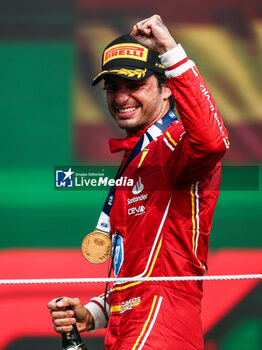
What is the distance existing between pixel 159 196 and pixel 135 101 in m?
0.31

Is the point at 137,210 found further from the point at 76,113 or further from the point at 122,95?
the point at 76,113

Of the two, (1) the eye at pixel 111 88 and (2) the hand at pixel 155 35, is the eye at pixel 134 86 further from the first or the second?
(2) the hand at pixel 155 35

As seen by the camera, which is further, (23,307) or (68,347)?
(23,307)

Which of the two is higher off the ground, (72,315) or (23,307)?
(72,315)

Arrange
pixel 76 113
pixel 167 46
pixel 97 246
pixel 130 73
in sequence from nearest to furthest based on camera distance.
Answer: pixel 167 46 < pixel 130 73 < pixel 97 246 < pixel 76 113

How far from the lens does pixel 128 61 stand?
1.70 metres

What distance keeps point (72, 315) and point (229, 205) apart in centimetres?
66

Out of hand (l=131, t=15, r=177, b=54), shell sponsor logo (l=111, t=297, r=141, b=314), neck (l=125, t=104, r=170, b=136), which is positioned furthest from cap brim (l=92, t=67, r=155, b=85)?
shell sponsor logo (l=111, t=297, r=141, b=314)

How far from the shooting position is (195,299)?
154 centimetres

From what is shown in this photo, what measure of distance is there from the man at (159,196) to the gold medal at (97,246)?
0.35ft

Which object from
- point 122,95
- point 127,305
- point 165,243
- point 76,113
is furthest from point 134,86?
point 127,305

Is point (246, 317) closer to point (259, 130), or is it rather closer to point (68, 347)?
point (259, 130)

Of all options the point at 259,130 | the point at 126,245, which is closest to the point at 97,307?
the point at 126,245

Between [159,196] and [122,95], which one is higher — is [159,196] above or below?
below
